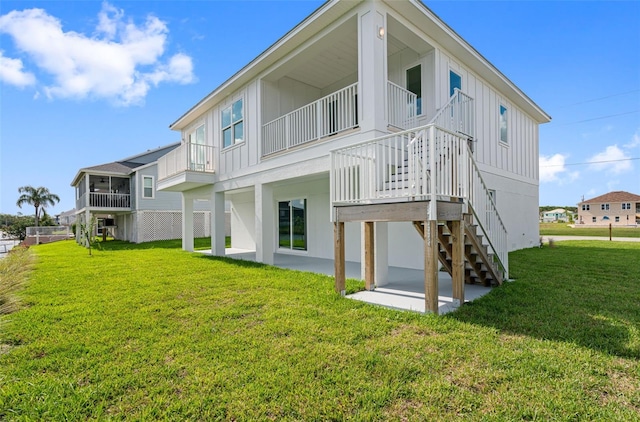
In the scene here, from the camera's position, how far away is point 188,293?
6.32 metres

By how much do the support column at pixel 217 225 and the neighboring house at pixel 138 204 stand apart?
13007 millimetres

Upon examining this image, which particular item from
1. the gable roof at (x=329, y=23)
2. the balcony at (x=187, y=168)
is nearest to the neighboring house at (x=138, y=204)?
the balcony at (x=187, y=168)

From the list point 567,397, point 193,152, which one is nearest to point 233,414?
point 567,397

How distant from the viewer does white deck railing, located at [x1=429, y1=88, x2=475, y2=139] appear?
7.59m

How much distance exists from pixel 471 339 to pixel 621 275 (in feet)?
21.1

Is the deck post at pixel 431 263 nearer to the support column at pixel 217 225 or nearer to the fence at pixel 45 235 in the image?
the support column at pixel 217 225

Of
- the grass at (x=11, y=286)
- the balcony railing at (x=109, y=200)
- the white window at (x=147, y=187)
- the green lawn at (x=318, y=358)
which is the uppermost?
the white window at (x=147, y=187)

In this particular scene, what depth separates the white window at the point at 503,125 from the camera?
38.9 feet

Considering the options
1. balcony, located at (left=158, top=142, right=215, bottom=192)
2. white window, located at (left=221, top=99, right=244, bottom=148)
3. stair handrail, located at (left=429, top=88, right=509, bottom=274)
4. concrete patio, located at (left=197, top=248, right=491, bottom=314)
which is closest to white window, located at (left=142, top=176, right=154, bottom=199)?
balcony, located at (left=158, top=142, right=215, bottom=192)

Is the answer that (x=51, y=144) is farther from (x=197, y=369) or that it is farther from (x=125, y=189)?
(x=197, y=369)

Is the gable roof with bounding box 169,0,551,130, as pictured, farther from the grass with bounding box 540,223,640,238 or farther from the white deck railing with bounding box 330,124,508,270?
the grass with bounding box 540,223,640,238

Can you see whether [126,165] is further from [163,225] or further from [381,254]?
[381,254]

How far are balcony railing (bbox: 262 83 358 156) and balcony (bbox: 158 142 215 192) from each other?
319cm

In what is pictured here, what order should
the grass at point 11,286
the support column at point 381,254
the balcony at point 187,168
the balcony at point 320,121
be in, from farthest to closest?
the balcony at point 187,168, the balcony at point 320,121, the support column at point 381,254, the grass at point 11,286
